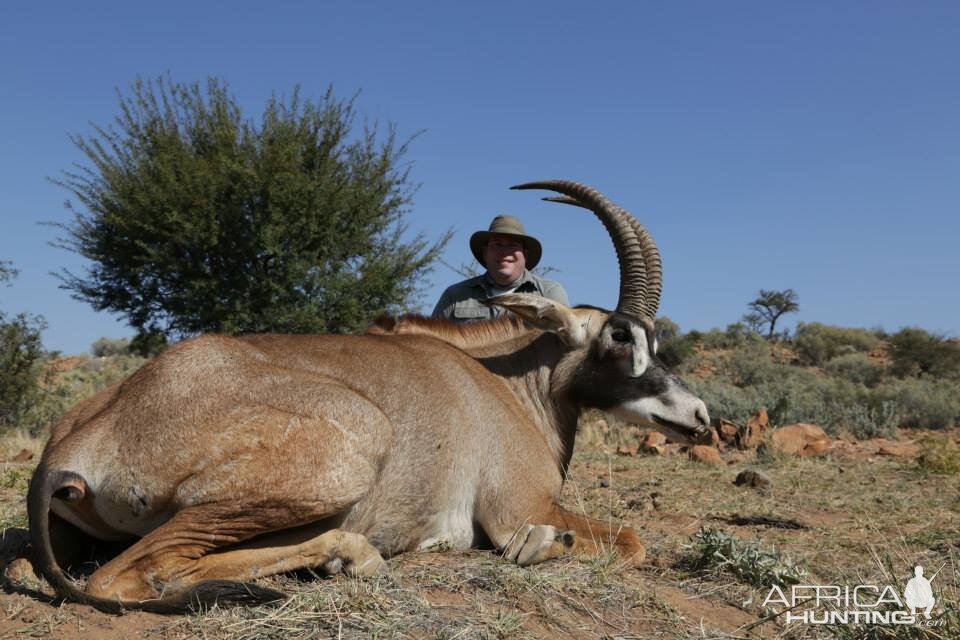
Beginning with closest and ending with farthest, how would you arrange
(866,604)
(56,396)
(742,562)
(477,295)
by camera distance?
(866,604) < (742,562) < (477,295) < (56,396)

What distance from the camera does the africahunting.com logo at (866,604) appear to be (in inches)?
133

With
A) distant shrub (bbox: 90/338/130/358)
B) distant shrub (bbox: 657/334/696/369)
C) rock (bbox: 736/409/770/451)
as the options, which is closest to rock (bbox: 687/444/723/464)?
rock (bbox: 736/409/770/451)

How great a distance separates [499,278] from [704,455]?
157 inches

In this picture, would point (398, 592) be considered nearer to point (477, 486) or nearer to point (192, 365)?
point (477, 486)

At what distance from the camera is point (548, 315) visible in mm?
6168

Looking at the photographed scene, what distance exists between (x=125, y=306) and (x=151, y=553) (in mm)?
14490

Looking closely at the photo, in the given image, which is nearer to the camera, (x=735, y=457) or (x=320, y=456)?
(x=320, y=456)

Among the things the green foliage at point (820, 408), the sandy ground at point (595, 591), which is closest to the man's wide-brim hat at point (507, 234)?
the sandy ground at point (595, 591)

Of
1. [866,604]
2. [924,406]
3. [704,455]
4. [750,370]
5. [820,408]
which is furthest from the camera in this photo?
[750,370]

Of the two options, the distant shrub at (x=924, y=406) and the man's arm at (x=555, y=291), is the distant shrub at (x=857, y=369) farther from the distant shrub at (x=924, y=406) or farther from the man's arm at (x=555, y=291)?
the man's arm at (x=555, y=291)

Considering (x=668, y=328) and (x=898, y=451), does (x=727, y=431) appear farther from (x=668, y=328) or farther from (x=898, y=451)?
(x=668, y=328)

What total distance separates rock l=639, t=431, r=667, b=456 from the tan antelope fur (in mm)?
5869

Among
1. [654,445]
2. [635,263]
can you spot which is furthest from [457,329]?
[654,445]

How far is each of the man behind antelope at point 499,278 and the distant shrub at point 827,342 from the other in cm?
2752
